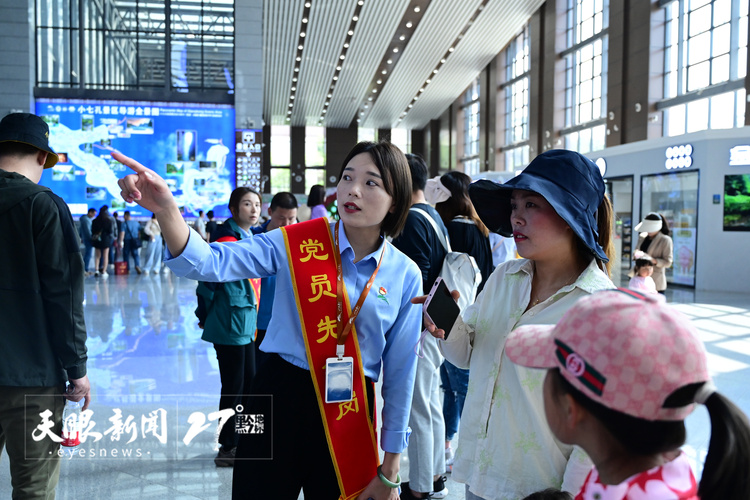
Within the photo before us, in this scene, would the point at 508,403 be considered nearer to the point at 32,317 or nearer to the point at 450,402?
the point at 32,317

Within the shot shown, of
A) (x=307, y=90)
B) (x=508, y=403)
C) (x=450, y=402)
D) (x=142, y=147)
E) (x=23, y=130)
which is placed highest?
(x=307, y=90)

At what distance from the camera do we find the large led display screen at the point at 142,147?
13164mm

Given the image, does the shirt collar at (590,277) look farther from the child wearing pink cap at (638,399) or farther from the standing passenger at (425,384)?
the standing passenger at (425,384)

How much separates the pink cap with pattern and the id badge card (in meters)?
0.94

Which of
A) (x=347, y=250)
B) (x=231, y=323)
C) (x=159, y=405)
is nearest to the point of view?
(x=347, y=250)

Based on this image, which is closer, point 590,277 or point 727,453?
point 727,453

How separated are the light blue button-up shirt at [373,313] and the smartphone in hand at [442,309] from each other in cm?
23

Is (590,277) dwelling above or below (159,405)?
above

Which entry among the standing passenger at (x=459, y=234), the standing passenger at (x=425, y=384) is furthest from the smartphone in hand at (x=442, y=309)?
the standing passenger at (x=459, y=234)

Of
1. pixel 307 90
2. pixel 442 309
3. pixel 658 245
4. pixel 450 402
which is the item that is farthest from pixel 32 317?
pixel 307 90

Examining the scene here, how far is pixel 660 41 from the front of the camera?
16.1m

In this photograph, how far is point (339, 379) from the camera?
5.38 ft

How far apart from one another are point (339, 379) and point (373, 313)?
22 centimetres

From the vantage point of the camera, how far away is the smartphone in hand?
1.53 meters
